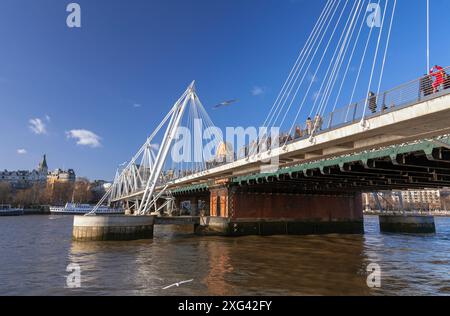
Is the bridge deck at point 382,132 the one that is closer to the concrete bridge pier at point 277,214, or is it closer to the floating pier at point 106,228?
the concrete bridge pier at point 277,214

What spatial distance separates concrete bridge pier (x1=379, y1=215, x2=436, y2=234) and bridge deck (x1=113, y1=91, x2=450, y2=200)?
33.2m

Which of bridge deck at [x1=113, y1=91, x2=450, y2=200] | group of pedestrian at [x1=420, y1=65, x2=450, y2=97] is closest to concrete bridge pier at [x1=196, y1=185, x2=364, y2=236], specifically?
bridge deck at [x1=113, y1=91, x2=450, y2=200]

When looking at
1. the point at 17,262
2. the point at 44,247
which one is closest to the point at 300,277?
the point at 17,262

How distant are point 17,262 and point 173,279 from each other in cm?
1251

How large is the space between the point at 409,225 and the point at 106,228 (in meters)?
47.5

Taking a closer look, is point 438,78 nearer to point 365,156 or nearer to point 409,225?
point 365,156

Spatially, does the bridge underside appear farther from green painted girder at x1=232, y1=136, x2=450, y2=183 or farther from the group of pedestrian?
the group of pedestrian

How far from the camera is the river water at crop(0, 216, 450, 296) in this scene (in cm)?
1625

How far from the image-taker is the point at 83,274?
19.6 m

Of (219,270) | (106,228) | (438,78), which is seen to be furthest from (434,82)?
(106,228)

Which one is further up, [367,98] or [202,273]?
[367,98]

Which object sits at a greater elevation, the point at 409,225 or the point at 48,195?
the point at 48,195

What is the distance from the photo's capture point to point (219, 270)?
2136 cm
